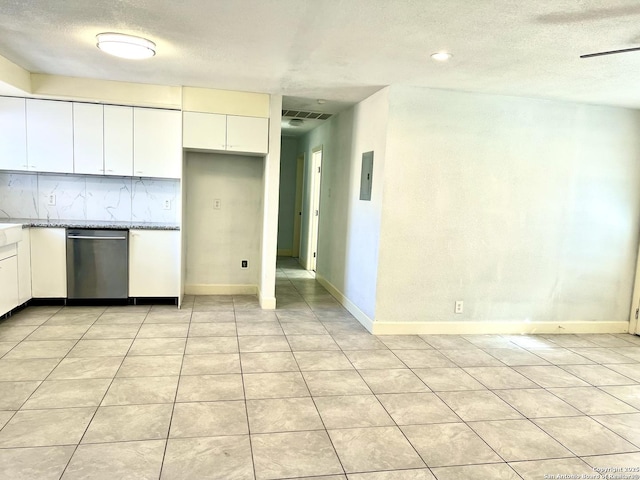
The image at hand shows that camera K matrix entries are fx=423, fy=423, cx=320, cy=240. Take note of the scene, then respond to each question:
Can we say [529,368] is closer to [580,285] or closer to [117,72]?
[580,285]

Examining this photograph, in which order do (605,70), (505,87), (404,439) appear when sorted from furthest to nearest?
(505,87) → (605,70) → (404,439)

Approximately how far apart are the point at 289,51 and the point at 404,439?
2.60 m

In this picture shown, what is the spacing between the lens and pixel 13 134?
4.18 meters

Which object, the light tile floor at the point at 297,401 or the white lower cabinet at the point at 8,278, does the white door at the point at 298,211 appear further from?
the white lower cabinet at the point at 8,278

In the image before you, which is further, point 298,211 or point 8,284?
point 298,211

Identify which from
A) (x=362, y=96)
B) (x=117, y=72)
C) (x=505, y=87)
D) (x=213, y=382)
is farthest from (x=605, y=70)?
(x=117, y=72)

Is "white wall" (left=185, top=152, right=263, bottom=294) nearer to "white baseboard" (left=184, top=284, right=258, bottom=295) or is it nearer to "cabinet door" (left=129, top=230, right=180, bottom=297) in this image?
"white baseboard" (left=184, top=284, right=258, bottom=295)

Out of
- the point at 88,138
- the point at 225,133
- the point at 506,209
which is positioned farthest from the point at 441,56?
the point at 88,138

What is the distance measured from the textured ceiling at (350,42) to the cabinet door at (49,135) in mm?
433

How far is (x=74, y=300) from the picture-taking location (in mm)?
4438

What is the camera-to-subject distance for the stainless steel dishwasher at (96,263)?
4.30 m

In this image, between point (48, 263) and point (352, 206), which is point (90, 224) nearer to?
point (48, 263)

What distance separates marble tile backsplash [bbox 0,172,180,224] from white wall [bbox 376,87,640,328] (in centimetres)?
264

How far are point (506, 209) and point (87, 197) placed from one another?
4.46 meters
